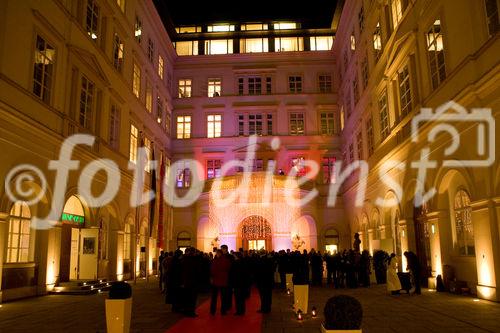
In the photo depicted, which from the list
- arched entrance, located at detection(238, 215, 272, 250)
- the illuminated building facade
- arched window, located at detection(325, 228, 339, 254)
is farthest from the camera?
arched window, located at detection(325, 228, 339, 254)

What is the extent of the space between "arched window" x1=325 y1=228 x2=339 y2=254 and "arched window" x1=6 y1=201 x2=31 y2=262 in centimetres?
2306

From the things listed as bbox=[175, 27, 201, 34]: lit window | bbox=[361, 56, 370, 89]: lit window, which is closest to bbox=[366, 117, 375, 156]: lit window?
bbox=[361, 56, 370, 89]: lit window

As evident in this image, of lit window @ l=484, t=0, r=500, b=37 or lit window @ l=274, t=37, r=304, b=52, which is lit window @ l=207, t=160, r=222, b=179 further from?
lit window @ l=484, t=0, r=500, b=37

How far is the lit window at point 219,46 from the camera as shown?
38.1 m

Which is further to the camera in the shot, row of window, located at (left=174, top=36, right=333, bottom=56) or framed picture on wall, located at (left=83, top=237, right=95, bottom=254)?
row of window, located at (left=174, top=36, right=333, bottom=56)

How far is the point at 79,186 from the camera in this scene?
18469 millimetres

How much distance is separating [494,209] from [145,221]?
20588mm

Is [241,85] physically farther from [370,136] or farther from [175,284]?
[175,284]

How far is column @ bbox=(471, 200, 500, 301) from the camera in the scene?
40.5 feet

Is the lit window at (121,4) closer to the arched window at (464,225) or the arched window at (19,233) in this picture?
the arched window at (19,233)

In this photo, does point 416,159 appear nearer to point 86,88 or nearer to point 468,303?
point 468,303

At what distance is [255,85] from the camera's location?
37281 millimetres

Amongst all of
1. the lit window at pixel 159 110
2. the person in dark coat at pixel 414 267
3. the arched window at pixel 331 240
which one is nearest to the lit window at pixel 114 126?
the lit window at pixel 159 110

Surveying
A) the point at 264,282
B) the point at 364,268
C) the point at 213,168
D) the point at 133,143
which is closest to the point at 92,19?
the point at 133,143
